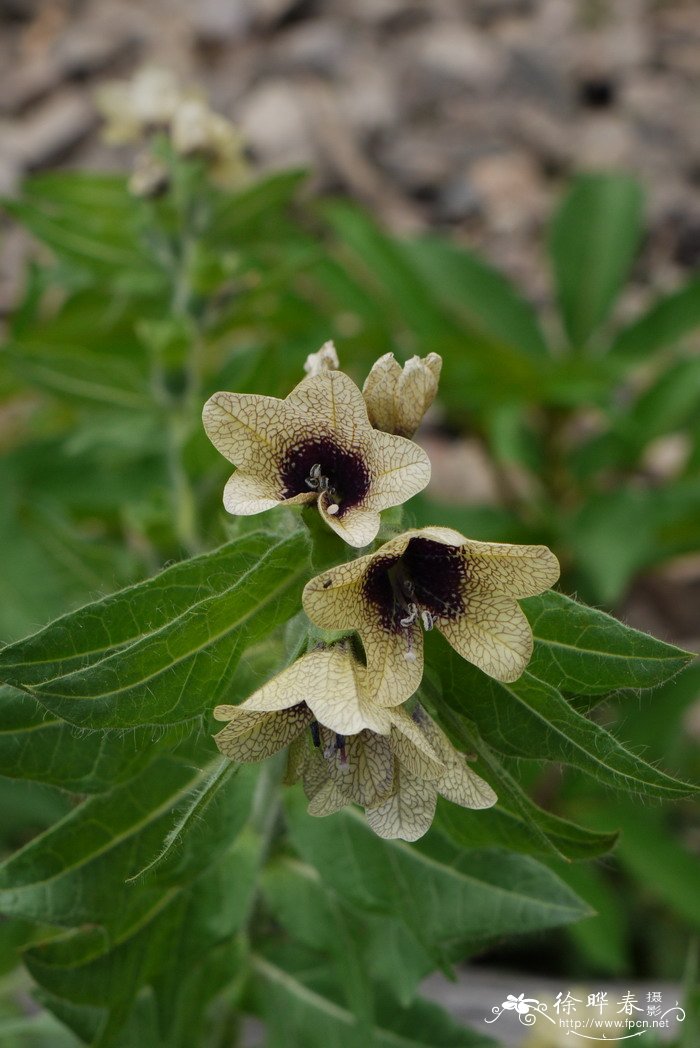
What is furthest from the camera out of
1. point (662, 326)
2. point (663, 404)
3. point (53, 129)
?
point (53, 129)

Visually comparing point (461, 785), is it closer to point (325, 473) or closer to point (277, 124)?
point (325, 473)

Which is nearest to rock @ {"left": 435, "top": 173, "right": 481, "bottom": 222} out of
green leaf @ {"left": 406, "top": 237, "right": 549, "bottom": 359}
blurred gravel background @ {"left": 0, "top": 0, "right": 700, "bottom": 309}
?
blurred gravel background @ {"left": 0, "top": 0, "right": 700, "bottom": 309}

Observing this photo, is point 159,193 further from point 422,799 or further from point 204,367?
point 422,799

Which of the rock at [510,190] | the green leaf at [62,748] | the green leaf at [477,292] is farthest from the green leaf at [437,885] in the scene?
the rock at [510,190]

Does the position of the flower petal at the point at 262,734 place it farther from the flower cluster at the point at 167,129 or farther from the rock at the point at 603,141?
the rock at the point at 603,141

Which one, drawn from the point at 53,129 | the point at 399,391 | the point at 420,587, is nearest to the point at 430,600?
the point at 420,587

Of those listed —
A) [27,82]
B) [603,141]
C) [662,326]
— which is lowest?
[662,326]

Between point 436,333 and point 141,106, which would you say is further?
point 436,333
